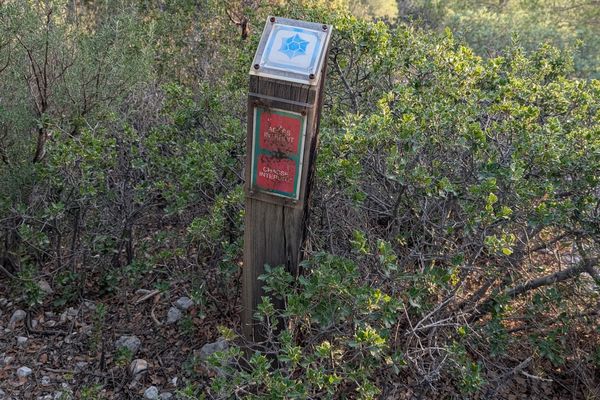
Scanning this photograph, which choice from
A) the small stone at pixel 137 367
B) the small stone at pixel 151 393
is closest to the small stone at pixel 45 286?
the small stone at pixel 137 367

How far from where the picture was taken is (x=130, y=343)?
3.56 meters

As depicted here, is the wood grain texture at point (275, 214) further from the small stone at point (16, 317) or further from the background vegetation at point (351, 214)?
the small stone at point (16, 317)

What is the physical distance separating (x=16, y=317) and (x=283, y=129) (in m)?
2.56

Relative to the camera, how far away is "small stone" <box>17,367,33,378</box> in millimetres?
3389

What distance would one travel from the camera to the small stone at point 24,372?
3.39 m

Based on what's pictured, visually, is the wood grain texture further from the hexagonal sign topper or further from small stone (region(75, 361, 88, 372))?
small stone (region(75, 361, 88, 372))

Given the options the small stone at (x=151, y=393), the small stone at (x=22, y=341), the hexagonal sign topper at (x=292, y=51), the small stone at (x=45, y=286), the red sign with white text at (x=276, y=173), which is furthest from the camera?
the small stone at (x=45, y=286)

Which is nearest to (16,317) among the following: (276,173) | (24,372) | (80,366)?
(24,372)

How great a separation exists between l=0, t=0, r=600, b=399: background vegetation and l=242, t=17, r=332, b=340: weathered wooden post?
7.8 inches

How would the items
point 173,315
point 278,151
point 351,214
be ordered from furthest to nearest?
point 173,315 → point 351,214 → point 278,151

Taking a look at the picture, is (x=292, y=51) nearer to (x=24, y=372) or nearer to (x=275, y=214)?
(x=275, y=214)

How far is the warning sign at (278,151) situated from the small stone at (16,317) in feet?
7.44

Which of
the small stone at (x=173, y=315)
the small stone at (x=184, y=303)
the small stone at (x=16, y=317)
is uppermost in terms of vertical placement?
the small stone at (x=184, y=303)

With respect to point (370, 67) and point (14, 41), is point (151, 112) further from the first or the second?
point (370, 67)
